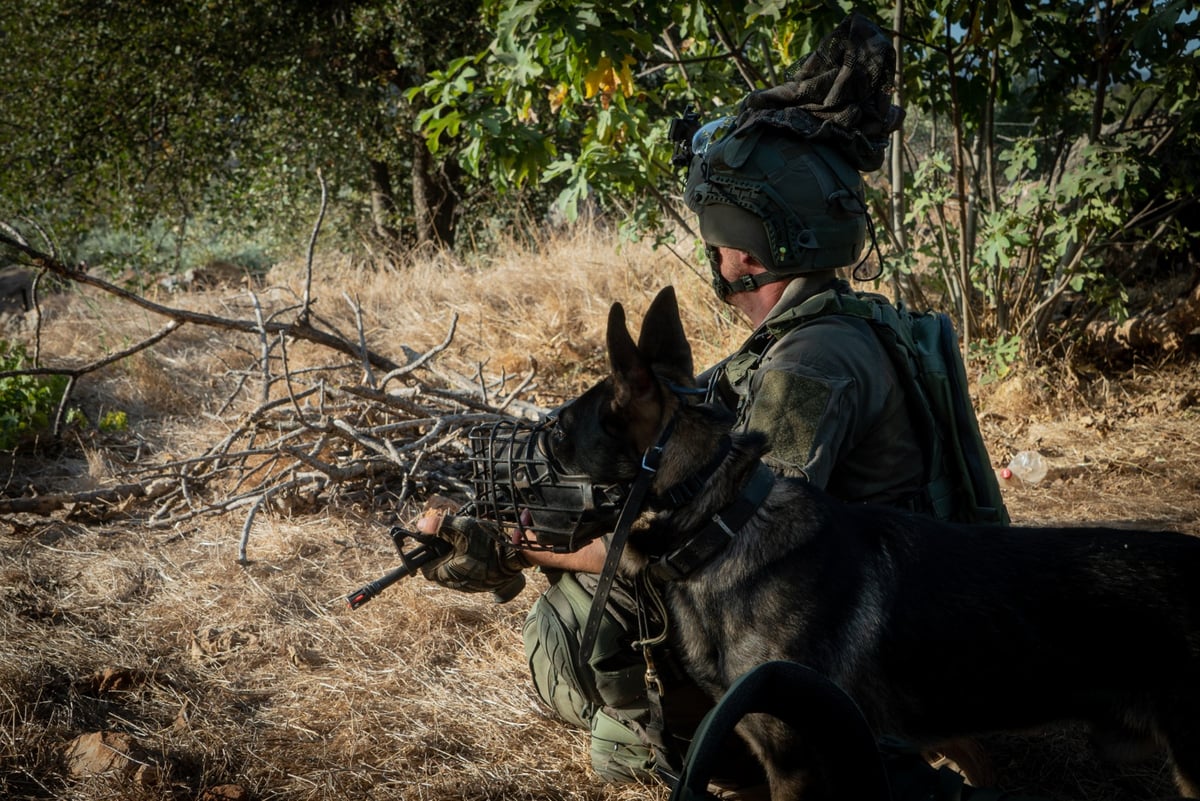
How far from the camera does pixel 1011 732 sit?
2260mm

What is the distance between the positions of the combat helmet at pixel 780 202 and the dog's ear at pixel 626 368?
2.96 ft

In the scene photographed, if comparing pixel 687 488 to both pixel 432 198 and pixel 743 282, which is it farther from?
pixel 432 198

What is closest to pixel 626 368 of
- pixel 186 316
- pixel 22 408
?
pixel 186 316

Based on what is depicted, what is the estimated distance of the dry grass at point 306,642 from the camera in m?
2.93

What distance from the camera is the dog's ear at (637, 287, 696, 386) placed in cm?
212

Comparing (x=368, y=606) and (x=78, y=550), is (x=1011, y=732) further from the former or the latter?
(x=78, y=550)

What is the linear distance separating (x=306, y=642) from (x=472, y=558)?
71.1 inches

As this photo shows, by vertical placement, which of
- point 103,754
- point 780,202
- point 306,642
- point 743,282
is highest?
point 780,202

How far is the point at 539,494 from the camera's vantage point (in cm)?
228

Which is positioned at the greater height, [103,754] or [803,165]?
[803,165]

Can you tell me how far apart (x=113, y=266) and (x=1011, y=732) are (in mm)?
11958

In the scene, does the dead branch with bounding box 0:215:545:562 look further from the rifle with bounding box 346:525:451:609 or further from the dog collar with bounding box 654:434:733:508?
the dog collar with bounding box 654:434:733:508

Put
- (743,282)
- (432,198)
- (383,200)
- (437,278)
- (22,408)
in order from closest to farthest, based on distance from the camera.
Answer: (743,282) → (22,408) → (437,278) → (432,198) → (383,200)

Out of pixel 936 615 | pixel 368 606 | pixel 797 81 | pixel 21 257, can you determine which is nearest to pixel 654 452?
pixel 936 615
